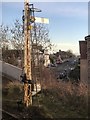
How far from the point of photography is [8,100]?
12109 millimetres

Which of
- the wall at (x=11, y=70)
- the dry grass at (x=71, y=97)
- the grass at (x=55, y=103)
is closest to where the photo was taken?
the grass at (x=55, y=103)

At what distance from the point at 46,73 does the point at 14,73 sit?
2.15 meters

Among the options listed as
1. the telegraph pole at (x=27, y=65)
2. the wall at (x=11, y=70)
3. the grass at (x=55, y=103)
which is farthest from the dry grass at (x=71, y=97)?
the wall at (x=11, y=70)

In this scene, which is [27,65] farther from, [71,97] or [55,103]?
[71,97]

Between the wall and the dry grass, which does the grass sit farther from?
the wall

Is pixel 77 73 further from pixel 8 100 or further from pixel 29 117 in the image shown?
pixel 29 117

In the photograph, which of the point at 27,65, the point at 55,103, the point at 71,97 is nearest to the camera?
the point at 71,97

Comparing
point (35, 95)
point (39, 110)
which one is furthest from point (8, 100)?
point (39, 110)

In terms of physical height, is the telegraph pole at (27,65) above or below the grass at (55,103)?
above

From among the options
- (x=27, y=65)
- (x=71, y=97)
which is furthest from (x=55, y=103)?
(x=27, y=65)

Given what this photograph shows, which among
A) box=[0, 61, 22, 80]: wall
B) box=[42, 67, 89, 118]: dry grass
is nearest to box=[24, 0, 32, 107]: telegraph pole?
box=[42, 67, 89, 118]: dry grass

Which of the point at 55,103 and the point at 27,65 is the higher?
the point at 27,65

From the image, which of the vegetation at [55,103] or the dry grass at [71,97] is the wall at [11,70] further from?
the dry grass at [71,97]

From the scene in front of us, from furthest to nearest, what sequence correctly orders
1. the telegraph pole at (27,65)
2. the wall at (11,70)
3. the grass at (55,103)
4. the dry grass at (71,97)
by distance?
the wall at (11,70), the telegraph pole at (27,65), the dry grass at (71,97), the grass at (55,103)
